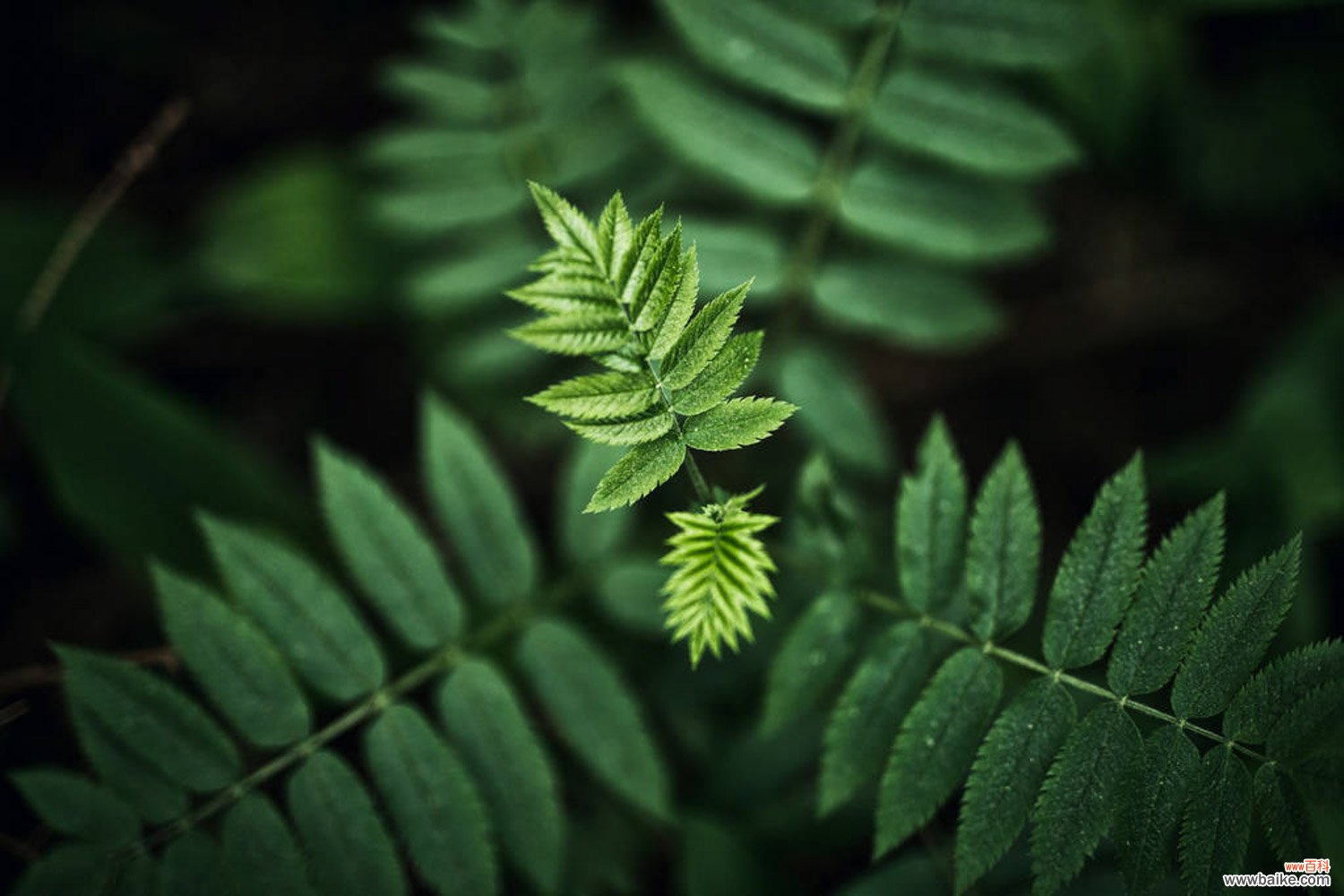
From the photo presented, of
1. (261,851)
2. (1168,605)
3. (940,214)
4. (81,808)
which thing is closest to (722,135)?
(940,214)

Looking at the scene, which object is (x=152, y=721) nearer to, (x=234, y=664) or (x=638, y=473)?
(x=234, y=664)

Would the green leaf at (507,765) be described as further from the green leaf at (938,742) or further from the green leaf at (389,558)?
the green leaf at (938,742)

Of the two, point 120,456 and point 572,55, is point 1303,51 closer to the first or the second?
point 572,55

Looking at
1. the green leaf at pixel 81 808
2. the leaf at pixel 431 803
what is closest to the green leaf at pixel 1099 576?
the leaf at pixel 431 803

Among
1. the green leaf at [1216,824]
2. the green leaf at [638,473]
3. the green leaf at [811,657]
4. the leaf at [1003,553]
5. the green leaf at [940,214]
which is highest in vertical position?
the green leaf at [940,214]

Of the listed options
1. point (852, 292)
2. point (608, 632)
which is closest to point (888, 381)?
point (852, 292)

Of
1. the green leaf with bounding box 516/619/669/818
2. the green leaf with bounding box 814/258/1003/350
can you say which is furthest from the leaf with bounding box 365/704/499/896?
the green leaf with bounding box 814/258/1003/350
